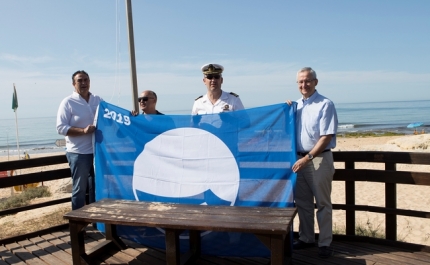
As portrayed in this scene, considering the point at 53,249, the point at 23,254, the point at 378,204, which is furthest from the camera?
the point at 378,204

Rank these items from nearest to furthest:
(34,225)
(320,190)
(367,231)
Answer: (320,190) < (367,231) < (34,225)

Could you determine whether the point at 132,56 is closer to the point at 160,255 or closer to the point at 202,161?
the point at 202,161

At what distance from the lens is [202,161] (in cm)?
405

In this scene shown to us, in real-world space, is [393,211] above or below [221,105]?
below

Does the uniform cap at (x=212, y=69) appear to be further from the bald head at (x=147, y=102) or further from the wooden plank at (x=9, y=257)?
the wooden plank at (x=9, y=257)

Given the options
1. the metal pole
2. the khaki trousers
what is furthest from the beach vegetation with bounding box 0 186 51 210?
the khaki trousers

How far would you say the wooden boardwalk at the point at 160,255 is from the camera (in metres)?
3.71

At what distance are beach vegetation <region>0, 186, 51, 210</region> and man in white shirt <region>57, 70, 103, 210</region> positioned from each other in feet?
24.7

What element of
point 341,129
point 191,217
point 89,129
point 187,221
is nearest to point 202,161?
point 191,217

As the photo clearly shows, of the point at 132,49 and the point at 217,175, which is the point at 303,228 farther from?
the point at 132,49

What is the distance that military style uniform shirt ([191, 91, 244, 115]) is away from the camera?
421 centimetres

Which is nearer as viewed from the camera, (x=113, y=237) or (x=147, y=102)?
(x=113, y=237)

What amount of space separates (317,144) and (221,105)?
1207 millimetres

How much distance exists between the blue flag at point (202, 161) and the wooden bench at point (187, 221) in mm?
390
